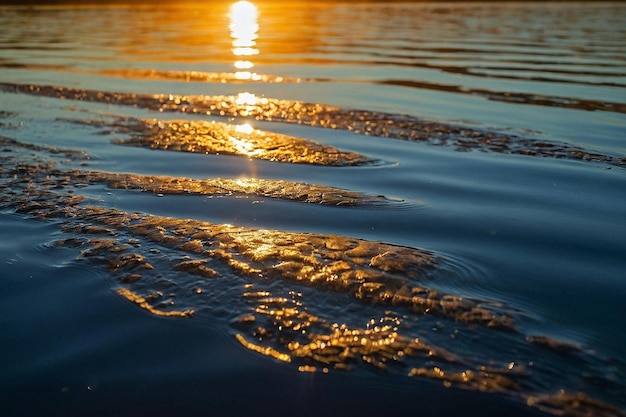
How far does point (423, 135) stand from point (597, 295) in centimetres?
352

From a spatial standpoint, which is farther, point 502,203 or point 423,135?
point 423,135

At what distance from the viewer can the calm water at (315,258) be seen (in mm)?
2166

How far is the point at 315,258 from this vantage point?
314 cm

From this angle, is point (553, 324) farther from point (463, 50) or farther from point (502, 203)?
point (463, 50)

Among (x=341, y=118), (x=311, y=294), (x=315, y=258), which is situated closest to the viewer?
(x=311, y=294)

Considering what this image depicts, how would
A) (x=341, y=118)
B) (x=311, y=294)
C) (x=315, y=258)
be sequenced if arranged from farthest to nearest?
1. (x=341, y=118)
2. (x=315, y=258)
3. (x=311, y=294)

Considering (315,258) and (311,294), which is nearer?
(311,294)

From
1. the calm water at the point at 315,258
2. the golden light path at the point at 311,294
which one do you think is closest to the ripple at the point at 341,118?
the calm water at the point at 315,258

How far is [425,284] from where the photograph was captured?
2879 millimetres

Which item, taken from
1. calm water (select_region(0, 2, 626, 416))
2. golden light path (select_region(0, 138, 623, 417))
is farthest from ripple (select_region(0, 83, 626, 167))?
golden light path (select_region(0, 138, 623, 417))

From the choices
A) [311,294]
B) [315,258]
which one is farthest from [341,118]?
[311,294]

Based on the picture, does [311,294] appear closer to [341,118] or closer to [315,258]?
[315,258]

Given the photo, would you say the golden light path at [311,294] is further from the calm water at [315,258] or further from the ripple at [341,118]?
the ripple at [341,118]

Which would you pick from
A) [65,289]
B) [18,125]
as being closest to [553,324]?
[65,289]
